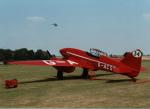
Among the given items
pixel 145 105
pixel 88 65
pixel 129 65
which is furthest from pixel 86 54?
pixel 145 105

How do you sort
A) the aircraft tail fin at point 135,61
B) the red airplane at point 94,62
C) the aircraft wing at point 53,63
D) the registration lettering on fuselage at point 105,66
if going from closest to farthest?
the aircraft tail fin at point 135,61 → the red airplane at point 94,62 → the registration lettering on fuselage at point 105,66 → the aircraft wing at point 53,63

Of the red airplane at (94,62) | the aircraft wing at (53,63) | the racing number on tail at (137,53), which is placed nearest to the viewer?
the racing number on tail at (137,53)

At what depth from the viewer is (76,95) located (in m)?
18.7

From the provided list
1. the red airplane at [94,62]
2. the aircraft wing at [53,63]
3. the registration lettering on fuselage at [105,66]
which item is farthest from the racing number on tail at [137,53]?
the aircraft wing at [53,63]

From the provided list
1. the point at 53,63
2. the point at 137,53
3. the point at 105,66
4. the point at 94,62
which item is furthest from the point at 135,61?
the point at 53,63

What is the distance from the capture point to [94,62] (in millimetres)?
29516

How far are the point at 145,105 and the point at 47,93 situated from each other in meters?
6.51

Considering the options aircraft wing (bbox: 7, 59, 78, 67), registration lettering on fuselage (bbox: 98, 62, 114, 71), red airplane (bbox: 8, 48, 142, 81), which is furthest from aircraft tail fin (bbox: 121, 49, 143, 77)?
aircraft wing (bbox: 7, 59, 78, 67)

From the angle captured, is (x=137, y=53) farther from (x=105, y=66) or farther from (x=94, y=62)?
(x=94, y=62)

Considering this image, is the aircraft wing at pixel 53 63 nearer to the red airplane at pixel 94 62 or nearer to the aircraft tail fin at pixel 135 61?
the red airplane at pixel 94 62

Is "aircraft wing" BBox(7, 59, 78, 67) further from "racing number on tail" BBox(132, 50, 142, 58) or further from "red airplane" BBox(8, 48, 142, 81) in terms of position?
"racing number on tail" BBox(132, 50, 142, 58)

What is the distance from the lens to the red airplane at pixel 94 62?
85.1 feet

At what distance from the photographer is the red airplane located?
25.9 metres

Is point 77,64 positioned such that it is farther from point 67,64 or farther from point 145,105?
point 145,105
